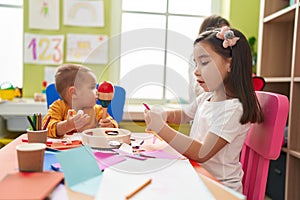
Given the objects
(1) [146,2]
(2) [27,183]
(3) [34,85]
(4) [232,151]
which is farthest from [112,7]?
(2) [27,183]

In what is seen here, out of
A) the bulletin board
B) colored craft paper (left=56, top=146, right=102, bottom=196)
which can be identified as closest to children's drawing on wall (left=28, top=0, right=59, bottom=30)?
the bulletin board

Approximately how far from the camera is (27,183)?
519 millimetres

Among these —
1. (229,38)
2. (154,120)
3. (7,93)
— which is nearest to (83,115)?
(154,120)

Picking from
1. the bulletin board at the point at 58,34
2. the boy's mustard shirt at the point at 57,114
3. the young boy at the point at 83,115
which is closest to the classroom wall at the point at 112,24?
the bulletin board at the point at 58,34

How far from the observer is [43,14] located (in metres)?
2.20

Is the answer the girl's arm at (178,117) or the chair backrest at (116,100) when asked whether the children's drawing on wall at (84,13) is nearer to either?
the chair backrest at (116,100)

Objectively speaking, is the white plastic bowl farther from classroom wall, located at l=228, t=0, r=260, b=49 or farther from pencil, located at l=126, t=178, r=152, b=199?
classroom wall, located at l=228, t=0, r=260, b=49

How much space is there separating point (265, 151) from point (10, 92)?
172 cm

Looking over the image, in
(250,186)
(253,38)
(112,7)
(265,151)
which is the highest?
(112,7)

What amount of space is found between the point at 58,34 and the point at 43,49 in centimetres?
15

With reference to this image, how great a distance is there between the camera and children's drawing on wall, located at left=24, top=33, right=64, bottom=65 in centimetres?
220

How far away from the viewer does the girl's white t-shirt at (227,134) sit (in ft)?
2.79

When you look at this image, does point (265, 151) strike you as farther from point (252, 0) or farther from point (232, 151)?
point (252, 0)

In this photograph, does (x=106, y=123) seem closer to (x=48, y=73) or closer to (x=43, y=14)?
(x=48, y=73)
